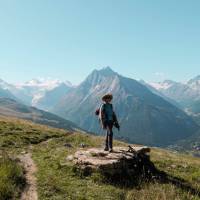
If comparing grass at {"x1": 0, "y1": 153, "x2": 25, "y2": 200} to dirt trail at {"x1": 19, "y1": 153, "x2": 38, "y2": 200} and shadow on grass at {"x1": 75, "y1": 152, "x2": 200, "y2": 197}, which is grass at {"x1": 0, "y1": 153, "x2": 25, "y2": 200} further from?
shadow on grass at {"x1": 75, "y1": 152, "x2": 200, "y2": 197}

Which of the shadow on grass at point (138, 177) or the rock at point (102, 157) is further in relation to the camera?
the rock at point (102, 157)

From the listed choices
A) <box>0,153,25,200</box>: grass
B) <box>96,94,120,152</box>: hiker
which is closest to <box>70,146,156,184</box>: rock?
<box>96,94,120,152</box>: hiker

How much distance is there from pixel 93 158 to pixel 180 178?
598cm

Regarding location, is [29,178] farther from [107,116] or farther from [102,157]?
[107,116]

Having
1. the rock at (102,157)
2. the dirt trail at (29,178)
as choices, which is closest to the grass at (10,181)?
the dirt trail at (29,178)

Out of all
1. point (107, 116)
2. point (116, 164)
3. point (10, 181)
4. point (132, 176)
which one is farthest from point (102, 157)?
point (10, 181)

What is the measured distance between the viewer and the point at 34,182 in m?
19.1

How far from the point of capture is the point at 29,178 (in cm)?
2000

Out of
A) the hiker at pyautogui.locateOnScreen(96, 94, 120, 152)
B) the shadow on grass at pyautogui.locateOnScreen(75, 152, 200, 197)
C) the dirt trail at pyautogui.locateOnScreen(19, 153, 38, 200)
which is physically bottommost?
the dirt trail at pyautogui.locateOnScreen(19, 153, 38, 200)

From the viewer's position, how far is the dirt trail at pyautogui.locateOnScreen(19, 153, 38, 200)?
16.6m

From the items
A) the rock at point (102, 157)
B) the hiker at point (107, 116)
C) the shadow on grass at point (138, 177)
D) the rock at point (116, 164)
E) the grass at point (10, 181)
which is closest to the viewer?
the grass at point (10, 181)

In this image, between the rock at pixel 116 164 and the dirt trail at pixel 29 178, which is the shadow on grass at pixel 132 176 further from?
the dirt trail at pixel 29 178

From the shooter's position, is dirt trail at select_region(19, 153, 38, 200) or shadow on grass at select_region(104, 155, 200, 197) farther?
shadow on grass at select_region(104, 155, 200, 197)

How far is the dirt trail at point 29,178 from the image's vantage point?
654 inches
